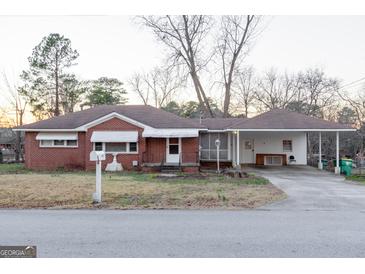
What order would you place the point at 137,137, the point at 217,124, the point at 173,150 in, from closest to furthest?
the point at 137,137
the point at 173,150
the point at 217,124

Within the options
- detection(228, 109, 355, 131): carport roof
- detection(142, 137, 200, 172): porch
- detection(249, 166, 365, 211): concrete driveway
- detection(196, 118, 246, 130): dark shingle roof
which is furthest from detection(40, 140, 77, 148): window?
detection(249, 166, 365, 211): concrete driveway

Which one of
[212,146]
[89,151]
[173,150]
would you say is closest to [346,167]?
[212,146]

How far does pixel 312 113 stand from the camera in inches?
1436

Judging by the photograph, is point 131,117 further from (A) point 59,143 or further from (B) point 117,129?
(A) point 59,143

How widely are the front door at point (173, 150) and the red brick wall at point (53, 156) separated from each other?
5596 millimetres

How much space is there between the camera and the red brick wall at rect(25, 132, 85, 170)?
20.9 meters

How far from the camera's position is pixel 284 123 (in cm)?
1977

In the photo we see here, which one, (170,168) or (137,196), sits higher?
(170,168)

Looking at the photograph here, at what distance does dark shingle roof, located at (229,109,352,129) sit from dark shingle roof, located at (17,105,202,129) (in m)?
3.33

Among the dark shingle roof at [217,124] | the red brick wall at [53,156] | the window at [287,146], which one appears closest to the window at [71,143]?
the red brick wall at [53,156]

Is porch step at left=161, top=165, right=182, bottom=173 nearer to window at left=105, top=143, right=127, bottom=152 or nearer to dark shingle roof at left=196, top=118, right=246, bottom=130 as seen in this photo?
window at left=105, top=143, right=127, bottom=152

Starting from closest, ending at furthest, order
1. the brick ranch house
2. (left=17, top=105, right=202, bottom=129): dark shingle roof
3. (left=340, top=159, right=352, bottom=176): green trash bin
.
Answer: (left=340, top=159, right=352, bottom=176): green trash bin
the brick ranch house
(left=17, top=105, right=202, bottom=129): dark shingle roof

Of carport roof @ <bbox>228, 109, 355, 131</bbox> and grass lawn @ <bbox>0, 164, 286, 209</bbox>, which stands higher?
carport roof @ <bbox>228, 109, 355, 131</bbox>

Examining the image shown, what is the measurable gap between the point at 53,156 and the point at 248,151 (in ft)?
45.4
